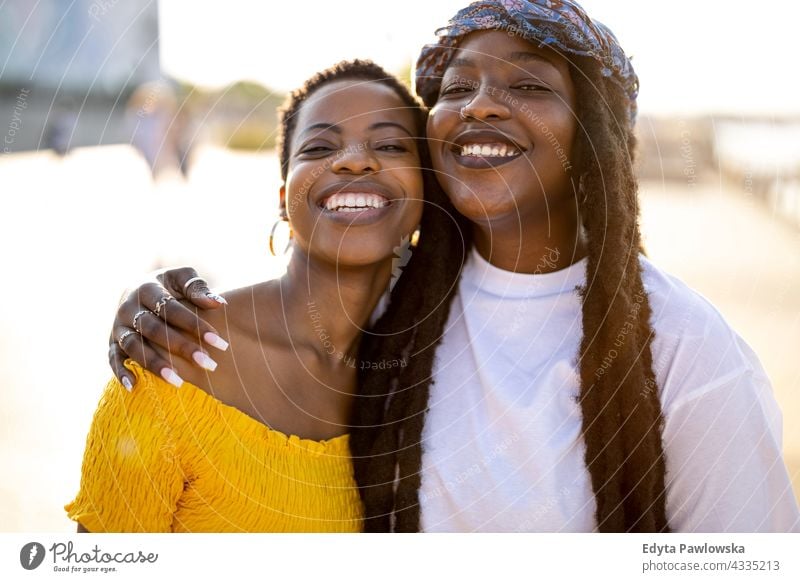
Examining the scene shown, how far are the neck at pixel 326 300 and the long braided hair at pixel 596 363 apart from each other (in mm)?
96

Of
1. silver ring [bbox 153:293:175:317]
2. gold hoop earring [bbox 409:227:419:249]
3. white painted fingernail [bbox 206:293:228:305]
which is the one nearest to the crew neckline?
gold hoop earring [bbox 409:227:419:249]

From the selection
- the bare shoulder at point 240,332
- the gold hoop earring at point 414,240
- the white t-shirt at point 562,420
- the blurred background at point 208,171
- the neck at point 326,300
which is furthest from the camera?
the blurred background at point 208,171

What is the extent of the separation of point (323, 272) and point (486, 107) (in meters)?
0.58

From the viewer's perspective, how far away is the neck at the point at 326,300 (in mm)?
2041

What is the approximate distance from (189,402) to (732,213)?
8.63 metres

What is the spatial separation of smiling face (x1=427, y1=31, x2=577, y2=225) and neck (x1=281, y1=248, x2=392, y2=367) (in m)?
0.33

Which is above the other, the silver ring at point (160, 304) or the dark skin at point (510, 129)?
the dark skin at point (510, 129)

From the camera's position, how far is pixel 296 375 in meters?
1.96

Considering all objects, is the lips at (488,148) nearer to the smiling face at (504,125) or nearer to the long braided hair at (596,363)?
the smiling face at (504,125)

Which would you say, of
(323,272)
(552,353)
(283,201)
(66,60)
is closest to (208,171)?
(66,60)

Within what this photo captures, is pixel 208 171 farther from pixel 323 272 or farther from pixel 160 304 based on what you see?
pixel 160 304

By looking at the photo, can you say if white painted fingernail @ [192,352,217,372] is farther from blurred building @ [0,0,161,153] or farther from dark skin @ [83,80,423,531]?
blurred building @ [0,0,161,153]

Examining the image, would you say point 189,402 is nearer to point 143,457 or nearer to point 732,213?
point 143,457

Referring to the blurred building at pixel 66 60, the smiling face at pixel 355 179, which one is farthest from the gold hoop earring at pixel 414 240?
the blurred building at pixel 66 60
